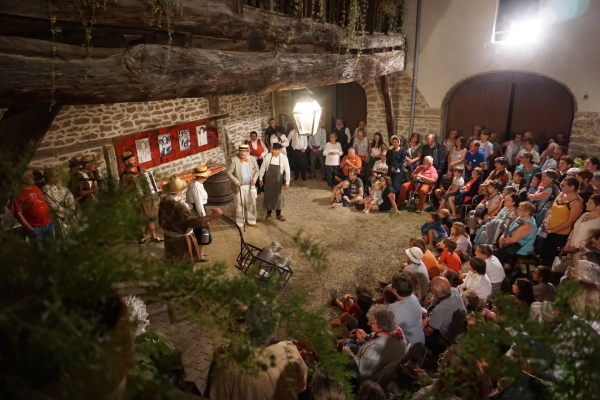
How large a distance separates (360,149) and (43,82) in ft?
23.3

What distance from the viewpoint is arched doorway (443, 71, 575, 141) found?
875 cm

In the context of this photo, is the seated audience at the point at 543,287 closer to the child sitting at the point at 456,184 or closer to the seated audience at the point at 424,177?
the child sitting at the point at 456,184

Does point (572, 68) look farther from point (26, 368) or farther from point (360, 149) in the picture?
point (26, 368)

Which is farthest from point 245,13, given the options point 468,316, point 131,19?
point 468,316

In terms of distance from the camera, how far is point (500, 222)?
547 centimetres

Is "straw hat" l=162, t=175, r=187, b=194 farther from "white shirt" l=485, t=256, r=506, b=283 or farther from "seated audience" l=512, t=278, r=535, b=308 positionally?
"seated audience" l=512, t=278, r=535, b=308

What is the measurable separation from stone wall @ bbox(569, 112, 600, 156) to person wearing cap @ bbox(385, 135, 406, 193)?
11.8 ft

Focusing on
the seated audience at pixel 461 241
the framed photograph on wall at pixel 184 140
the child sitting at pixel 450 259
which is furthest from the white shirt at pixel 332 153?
the child sitting at pixel 450 259

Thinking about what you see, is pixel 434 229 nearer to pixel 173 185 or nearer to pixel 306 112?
pixel 306 112

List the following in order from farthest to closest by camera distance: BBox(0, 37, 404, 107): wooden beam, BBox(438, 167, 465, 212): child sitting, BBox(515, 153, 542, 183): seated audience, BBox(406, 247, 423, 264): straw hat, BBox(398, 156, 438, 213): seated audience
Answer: BBox(398, 156, 438, 213): seated audience → BBox(438, 167, 465, 212): child sitting → BBox(515, 153, 542, 183): seated audience → BBox(406, 247, 423, 264): straw hat → BBox(0, 37, 404, 107): wooden beam

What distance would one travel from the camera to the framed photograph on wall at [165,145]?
8.13 metres

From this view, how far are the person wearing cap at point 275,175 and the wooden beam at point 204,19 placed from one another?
213 centimetres

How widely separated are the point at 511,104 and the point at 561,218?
513 centimetres

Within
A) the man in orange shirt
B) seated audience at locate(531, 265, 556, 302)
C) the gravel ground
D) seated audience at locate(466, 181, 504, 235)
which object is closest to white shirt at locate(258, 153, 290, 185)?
the gravel ground
